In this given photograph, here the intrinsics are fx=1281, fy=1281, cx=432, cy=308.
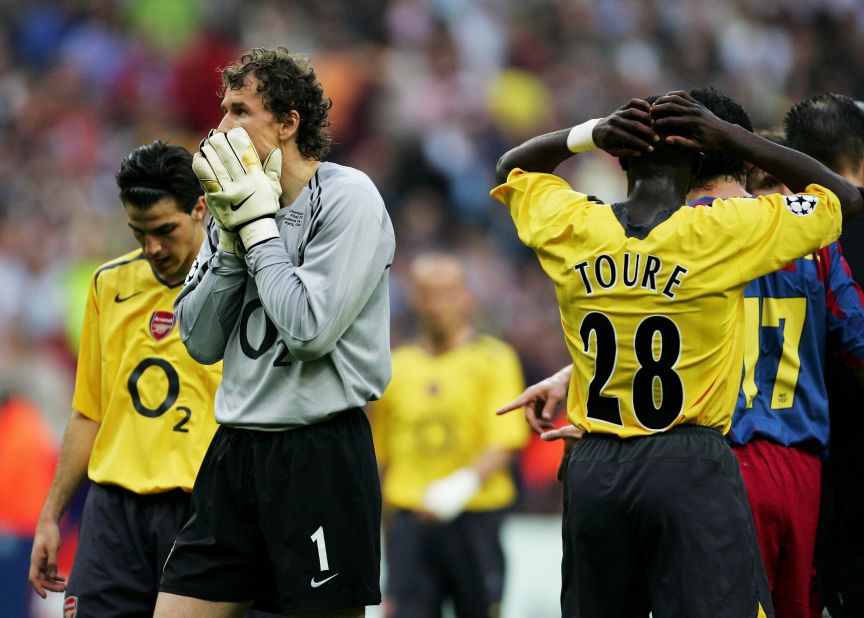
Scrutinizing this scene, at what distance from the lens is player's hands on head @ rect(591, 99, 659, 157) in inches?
151

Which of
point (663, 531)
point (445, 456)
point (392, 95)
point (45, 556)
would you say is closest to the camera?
point (663, 531)

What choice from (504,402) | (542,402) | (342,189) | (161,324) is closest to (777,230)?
(542,402)

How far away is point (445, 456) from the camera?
8188 millimetres

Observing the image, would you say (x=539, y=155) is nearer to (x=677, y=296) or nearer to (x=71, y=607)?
(x=677, y=296)

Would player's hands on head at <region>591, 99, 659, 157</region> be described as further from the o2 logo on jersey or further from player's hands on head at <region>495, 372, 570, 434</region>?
player's hands on head at <region>495, 372, 570, 434</region>

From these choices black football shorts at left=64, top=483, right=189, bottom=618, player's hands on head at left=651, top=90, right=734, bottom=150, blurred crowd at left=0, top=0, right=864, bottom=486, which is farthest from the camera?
blurred crowd at left=0, top=0, right=864, bottom=486

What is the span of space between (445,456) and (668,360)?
4505 millimetres

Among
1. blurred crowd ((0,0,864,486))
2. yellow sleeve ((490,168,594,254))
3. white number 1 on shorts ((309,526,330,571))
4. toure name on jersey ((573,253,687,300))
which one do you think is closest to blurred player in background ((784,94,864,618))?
toure name on jersey ((573,253,687,300))

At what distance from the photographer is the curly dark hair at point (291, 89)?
13.8 ft

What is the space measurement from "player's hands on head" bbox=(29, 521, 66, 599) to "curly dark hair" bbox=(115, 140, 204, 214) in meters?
1.31

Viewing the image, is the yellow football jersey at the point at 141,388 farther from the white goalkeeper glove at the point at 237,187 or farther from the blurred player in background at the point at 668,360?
the blurred player in background at the point at 668,360

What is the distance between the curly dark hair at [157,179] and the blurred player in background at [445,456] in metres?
3.34

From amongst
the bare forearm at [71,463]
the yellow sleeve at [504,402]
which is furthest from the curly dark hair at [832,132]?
the yellow sleeve at [504,402]

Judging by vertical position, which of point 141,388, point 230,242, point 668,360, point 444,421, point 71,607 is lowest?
point 71,607
